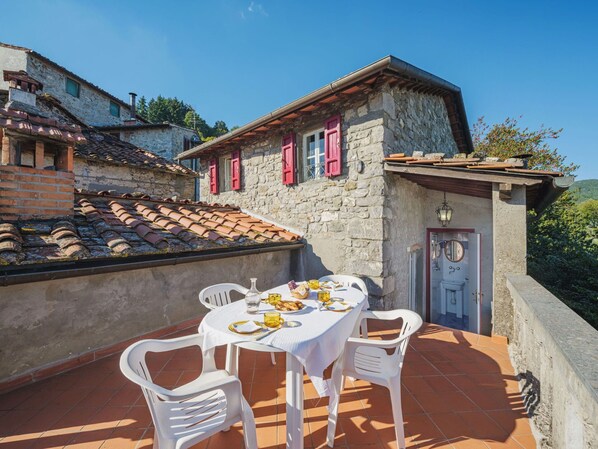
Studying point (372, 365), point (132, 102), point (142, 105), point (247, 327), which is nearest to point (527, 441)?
point (372, 365)

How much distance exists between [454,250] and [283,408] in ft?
20.0

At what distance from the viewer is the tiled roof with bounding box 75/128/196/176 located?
7.93m

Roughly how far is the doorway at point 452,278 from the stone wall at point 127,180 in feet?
29.0

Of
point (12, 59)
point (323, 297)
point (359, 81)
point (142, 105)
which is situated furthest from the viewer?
point (142, 105)

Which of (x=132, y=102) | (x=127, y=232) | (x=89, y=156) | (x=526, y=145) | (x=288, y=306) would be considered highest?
(x=132, y=102)

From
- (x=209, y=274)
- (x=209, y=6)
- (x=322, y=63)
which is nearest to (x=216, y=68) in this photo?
(x=209, y=6)

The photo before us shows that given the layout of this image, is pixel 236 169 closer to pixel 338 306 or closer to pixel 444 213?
pixel 444 213

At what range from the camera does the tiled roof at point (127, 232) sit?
3028 millimetres

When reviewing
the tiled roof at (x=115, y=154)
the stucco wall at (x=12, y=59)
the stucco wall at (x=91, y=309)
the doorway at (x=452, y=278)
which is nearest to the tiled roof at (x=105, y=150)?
the tiled roof at (x=115, y=154)

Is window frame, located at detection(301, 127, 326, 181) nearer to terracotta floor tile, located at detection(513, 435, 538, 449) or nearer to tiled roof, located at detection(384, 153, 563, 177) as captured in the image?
tiled roof, located at detection(384, 153, 563, 177)

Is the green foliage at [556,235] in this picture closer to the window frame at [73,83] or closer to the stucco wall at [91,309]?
the stucco wall at [91,309]

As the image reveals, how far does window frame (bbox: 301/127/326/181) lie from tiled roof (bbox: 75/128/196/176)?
5.59 meters

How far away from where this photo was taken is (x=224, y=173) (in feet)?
27.9

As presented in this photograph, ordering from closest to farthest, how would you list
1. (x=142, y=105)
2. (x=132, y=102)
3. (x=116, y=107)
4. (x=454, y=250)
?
1. (x=454, y=250)
2. (x=116, y=107)
3. (x=132, y=102)
4. (x=142, y=105)
